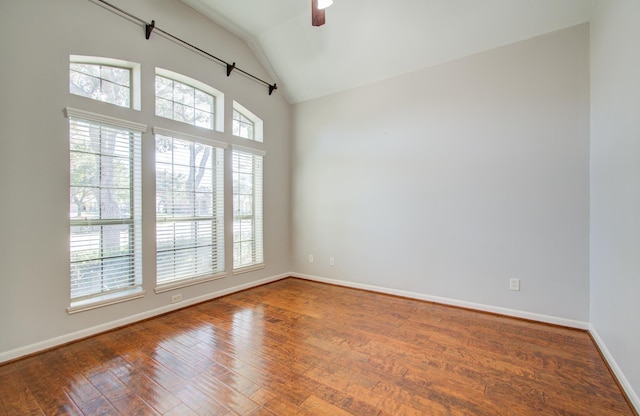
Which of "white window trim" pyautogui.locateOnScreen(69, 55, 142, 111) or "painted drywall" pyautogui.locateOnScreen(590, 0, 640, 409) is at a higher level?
"white window trim" pyautogui.locateOnScreen(69, 55, 142, 111)

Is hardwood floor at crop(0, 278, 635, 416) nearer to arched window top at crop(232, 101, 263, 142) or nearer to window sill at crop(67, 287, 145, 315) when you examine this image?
window sill at crop(67, 287, 145, 315)

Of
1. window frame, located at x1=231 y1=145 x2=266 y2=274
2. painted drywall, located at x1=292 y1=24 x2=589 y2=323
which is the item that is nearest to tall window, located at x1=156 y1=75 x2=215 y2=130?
window frame, located at x1=231 y1=145 x2=266 y2=274

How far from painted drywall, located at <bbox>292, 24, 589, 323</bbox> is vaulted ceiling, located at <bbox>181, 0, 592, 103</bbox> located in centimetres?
17

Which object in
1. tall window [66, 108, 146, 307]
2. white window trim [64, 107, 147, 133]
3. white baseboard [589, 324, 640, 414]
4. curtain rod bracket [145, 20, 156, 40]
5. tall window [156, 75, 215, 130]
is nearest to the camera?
white baseboard [589, 324, 640, 414]

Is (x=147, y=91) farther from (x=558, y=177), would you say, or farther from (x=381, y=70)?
(x=558, y=177)

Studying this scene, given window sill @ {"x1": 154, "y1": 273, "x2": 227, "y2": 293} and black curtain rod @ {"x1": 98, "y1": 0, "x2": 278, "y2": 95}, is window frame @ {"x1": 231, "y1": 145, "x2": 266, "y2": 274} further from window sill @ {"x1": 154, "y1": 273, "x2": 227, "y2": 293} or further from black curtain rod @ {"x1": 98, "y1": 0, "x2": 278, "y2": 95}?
black curtain rod @ {"x1": 98, "y1": 0, "x2": 278, "y2": 95}

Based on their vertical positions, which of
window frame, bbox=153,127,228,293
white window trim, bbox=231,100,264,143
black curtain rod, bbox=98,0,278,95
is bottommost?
window frame, bbox=153,127,228,293

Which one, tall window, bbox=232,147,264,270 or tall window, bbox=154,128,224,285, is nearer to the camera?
tall window, bbox=154,128,224,285

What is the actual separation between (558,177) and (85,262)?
471 cm

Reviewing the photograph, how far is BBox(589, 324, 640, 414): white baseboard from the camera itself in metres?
1.70

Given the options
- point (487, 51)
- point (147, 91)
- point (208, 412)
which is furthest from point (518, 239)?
point (147, 91)

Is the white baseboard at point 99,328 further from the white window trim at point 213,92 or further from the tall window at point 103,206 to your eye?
the white window trim at point 213,92

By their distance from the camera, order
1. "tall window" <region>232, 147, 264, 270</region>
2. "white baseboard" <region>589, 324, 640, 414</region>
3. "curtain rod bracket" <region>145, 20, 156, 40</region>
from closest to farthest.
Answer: "white baseboard" <region>589, 324, 640, 414</region> < "curtain rod bracket" <region>145, 20, 156, 40</region> < "tall window" <region>232, 147, 264, 270</region>

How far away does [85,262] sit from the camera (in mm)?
2643
